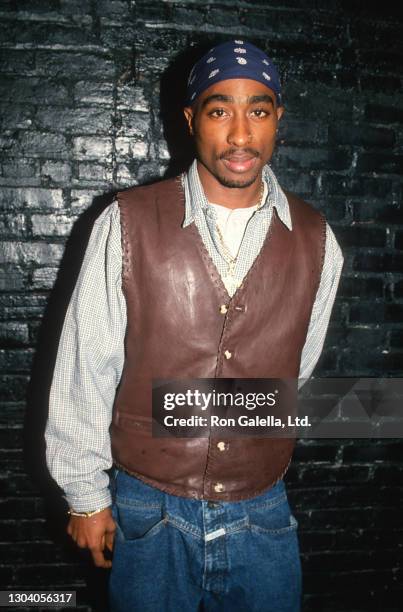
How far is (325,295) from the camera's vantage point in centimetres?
178

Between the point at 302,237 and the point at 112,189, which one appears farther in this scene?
the point at 112,189

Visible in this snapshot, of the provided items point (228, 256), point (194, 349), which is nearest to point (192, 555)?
point (194, 349)

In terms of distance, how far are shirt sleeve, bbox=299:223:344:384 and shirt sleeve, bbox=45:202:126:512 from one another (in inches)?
30.4

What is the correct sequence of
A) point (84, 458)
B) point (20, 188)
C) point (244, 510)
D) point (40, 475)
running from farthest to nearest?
point (40, 475) < point (20, 188) < point (244, 510) < point (84, 458)

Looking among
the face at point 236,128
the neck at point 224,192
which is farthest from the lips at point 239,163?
the neck at point 224,192

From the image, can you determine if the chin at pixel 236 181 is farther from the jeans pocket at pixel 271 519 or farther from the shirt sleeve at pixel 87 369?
the jeans pocket at pixel 271 519

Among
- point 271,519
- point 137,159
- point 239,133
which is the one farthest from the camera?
point 137,159

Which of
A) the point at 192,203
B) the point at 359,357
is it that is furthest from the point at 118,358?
the point at 359,357

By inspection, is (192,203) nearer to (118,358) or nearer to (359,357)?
(118,358)

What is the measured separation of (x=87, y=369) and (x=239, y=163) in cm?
85

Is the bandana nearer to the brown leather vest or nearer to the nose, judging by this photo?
the nose

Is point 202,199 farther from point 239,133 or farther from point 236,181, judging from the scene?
point 239,133

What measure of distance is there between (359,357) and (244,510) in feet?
3.14

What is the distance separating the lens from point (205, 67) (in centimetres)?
154
